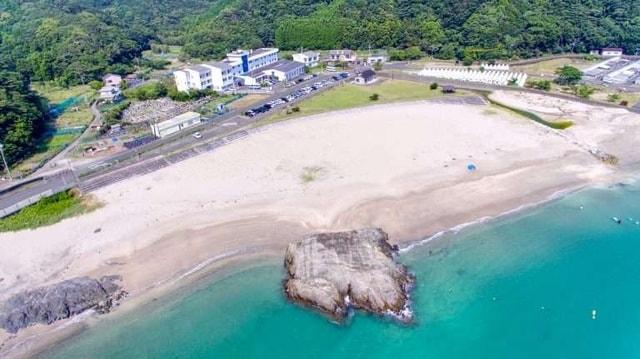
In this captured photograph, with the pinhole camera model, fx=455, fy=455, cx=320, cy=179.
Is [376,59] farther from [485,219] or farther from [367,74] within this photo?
[485,219]

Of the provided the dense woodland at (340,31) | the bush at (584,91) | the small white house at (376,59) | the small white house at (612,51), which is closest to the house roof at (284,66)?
the small white house at (376,59)

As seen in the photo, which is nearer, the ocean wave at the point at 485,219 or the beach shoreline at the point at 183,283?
the beach shoreline at the point at 183,283

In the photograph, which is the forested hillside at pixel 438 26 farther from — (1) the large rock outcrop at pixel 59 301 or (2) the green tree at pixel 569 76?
(1) the large rock outcrop at pixel 59 301

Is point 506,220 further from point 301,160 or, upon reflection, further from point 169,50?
point 169,50

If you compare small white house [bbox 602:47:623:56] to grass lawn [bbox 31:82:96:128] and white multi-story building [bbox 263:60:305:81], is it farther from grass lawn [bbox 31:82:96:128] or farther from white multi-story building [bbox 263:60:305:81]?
grass lawn [bbox 31:82:96:128]

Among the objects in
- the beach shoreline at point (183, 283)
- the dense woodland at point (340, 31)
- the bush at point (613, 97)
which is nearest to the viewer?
the beach shoreline at point (183, 283)

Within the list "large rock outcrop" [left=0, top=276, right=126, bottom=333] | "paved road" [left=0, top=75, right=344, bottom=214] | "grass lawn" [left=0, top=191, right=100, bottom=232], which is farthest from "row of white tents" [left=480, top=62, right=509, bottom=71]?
"large rock outcrop" [left=0, top=276, right=126, bottom=333]
